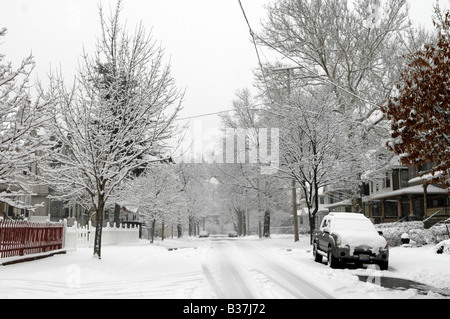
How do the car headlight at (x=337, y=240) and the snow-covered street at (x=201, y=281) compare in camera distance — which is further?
the car headlight at (x=337, y=240)

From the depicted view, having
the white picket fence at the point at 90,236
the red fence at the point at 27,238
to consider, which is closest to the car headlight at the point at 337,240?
the red fence at the point at 27,238

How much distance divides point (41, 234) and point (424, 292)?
Answer: 12.7 meters

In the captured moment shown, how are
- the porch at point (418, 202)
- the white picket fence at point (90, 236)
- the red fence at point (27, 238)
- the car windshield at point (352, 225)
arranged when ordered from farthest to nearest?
the porch at point (418, 202)
the white picket fence at point (90, 236)
the car windshield at point (352, 225)
the red fence at point (27, 238)

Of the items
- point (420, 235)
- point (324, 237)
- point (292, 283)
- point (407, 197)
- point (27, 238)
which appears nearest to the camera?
point (292, 283)

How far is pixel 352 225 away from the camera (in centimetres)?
1641

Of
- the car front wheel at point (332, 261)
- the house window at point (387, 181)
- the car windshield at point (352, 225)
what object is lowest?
the car front wheel at point (332, 261)

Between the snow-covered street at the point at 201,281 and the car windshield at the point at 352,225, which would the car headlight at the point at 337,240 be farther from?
the car windshield at the point at 352,225

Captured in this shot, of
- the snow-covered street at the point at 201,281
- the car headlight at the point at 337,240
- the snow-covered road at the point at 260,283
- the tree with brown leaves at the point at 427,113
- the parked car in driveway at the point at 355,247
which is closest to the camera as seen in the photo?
the snow-covered street at the point at 201,281

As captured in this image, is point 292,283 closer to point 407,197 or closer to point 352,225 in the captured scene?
point 352,225

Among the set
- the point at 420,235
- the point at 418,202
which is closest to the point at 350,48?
the point at 420,235

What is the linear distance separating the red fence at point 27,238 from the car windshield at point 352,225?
10.7m

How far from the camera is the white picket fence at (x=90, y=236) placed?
66.1ft

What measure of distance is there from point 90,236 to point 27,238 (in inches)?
436

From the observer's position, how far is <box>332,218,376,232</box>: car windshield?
637 inches
